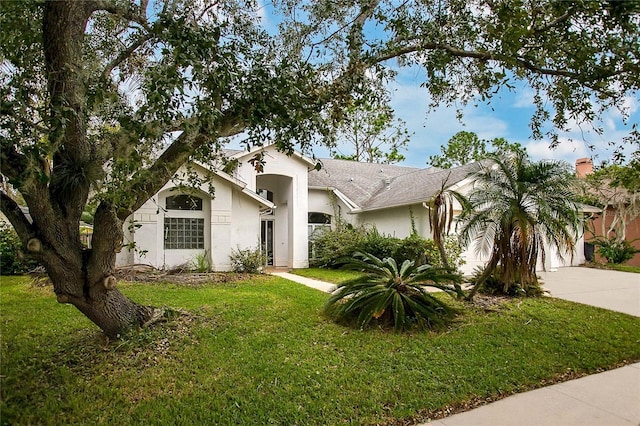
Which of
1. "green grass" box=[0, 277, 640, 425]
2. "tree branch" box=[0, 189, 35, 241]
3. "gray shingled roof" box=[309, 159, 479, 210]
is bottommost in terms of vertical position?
"green grass" box=[0, 277, 640, 425]

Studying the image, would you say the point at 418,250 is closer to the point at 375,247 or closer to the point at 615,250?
the point at 375,247

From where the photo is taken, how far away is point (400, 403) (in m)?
4.66

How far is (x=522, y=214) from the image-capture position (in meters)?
8.51

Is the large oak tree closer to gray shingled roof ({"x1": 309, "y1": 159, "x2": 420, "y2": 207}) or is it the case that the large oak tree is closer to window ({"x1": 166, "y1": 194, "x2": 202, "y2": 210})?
window ({"x1": 166, "y1": 194, "x2": 202, "y2": 210})

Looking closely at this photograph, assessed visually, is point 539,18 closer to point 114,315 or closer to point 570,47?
point 570,47

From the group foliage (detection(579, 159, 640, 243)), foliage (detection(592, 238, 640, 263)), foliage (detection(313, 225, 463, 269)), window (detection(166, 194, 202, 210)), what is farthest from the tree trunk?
foliage (detection(592, 238, 640, 263))

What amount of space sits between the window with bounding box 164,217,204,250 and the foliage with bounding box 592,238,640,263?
1964 cm

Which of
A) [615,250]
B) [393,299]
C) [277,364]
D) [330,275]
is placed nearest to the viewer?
[277,364]

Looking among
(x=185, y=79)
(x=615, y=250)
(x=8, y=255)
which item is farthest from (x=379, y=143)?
(x=185, y=79)

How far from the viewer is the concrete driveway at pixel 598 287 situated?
10.2 meters

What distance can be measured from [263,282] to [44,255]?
8.72 metres

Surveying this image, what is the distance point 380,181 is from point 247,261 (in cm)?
1147

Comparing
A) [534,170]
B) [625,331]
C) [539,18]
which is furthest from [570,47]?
[625,331]

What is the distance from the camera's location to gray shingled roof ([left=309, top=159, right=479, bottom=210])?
17281 mm
